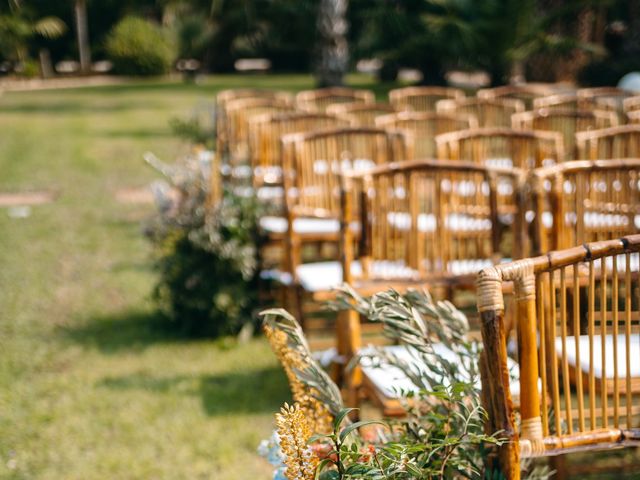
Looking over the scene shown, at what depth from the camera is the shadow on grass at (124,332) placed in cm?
494

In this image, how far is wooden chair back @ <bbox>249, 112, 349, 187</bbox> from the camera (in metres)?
5.81

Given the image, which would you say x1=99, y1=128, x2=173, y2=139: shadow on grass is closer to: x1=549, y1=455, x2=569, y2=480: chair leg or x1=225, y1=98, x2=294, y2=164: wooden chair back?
x1=225, y1=98, x2=294, y2=164: wooden chair back

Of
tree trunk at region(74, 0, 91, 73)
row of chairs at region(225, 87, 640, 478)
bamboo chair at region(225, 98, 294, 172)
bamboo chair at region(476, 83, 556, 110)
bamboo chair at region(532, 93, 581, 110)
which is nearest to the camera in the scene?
row of chairs at region(225, 87, 640, 478)

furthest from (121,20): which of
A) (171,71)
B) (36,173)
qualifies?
(36,173)

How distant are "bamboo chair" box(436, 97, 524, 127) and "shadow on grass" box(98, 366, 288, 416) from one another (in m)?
3.47

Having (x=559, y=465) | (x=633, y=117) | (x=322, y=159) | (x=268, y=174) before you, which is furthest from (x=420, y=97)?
(x=559, y=465)

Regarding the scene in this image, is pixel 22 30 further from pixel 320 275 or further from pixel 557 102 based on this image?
pixel 320 275

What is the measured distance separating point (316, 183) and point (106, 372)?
149 centimetres

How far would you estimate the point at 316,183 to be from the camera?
15.7 ft

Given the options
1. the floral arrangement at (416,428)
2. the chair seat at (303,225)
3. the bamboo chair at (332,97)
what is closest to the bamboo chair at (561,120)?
the chair seat at (303,225)

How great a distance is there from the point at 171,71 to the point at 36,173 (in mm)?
17668

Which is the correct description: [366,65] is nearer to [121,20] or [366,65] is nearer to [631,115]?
[121,20]

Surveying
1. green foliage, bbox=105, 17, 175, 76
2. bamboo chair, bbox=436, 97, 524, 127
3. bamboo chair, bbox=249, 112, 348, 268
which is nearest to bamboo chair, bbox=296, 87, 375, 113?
bamboo chair, bbox=436, 97, 524, 127

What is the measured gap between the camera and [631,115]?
5.66 meters
